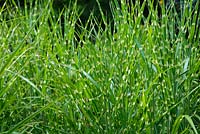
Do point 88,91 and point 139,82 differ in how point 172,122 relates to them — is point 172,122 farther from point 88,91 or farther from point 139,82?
point 88,91

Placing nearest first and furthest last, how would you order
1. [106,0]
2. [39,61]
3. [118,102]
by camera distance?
[118,102]
[39,61]
[106,0]

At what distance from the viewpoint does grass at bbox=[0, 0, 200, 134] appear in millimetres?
2252

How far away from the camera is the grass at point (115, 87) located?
2252 mm

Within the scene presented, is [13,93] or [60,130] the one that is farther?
[13,93]

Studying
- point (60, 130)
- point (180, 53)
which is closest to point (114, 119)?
point (60, 130)

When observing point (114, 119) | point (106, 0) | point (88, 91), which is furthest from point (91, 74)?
point (106, 0)

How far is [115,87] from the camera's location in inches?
92.5

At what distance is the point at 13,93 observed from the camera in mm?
2537

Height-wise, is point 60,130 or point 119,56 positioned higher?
point 119,56

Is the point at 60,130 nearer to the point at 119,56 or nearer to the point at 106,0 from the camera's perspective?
the point at 119,56

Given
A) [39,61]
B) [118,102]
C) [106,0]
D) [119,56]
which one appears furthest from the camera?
[106,0]

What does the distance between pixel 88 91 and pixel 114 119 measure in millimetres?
185

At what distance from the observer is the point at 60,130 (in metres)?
2.35

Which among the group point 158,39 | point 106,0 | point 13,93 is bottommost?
point 106,0
